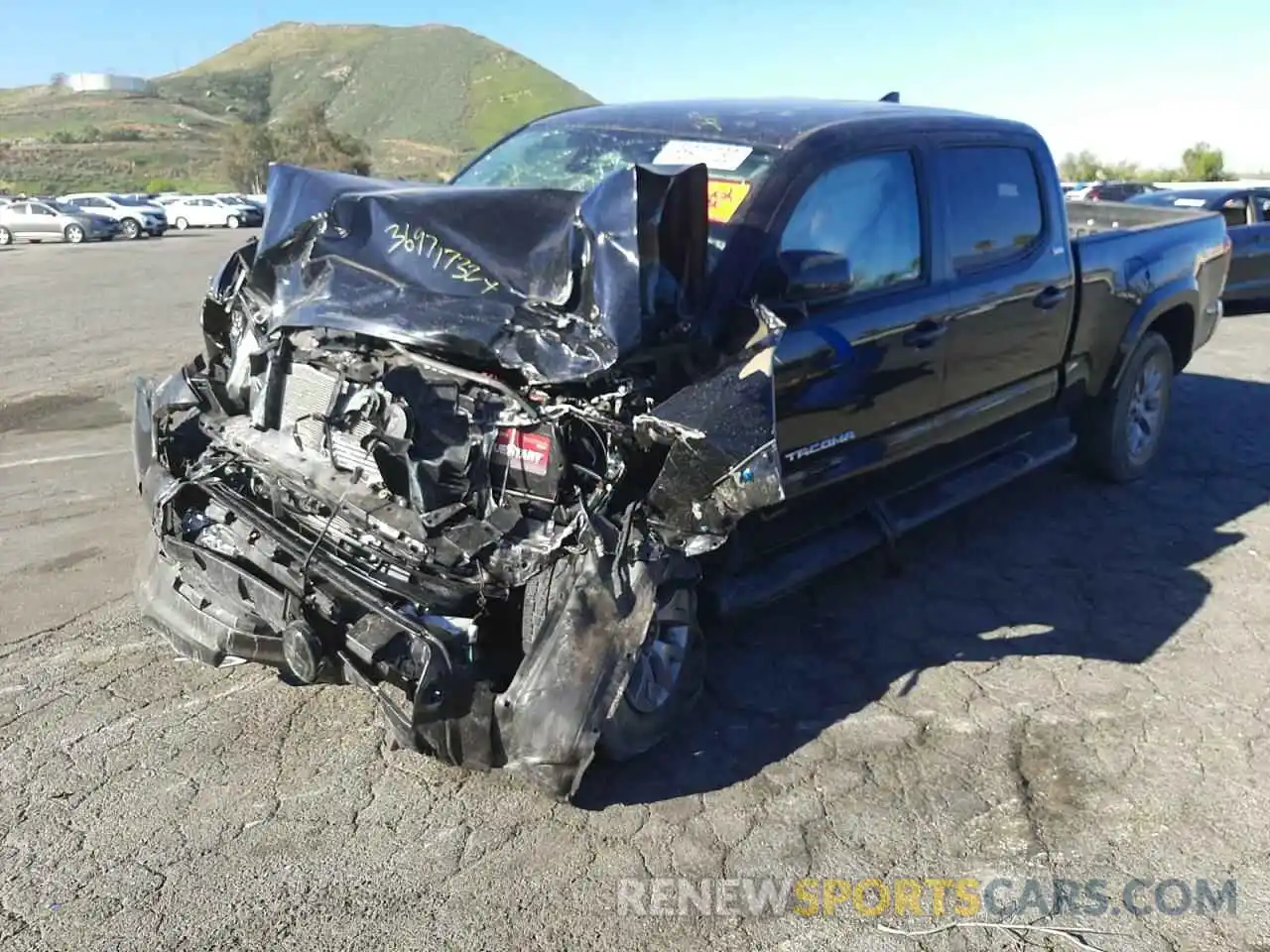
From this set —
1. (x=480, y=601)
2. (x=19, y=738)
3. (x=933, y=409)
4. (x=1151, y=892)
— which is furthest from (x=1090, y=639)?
(x=19, y=738)

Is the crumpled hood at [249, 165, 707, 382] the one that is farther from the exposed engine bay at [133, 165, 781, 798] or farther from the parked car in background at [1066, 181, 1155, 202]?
the parked car in background at [1066, 181, 1155, 202]

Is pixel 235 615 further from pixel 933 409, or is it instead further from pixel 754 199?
pixel 933 409

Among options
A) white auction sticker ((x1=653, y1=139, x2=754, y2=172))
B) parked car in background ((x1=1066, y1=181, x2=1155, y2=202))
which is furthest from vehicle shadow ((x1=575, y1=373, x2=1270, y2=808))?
parked car in background ((x1=1066, y1=181, x2=1155, y2=202))

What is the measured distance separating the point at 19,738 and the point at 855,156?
3.60 m

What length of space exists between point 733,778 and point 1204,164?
5916 cm

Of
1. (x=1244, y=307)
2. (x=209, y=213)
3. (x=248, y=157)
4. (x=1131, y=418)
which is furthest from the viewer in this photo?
(x=248, y=157)

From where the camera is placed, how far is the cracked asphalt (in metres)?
2.90

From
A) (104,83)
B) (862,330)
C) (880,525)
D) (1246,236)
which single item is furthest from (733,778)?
(104,83)

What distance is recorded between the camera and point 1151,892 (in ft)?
9.96

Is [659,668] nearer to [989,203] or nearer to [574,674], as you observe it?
[574,674]

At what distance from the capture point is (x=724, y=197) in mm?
3955

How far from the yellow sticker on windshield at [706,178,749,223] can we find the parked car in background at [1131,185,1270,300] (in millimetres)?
9845

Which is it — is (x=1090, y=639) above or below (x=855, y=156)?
below

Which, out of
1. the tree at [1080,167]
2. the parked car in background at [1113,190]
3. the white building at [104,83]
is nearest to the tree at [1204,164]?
the tree at [1080,167]
